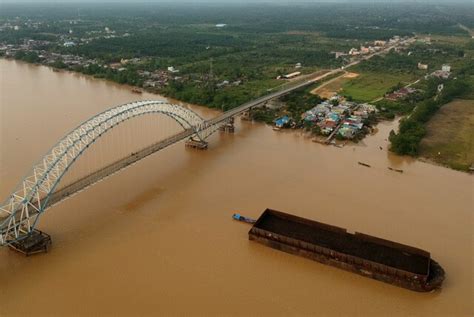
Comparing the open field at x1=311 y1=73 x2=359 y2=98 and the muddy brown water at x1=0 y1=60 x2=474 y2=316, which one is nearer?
the muddy brown water at x1=0 y1=60 x2=474 y2=316

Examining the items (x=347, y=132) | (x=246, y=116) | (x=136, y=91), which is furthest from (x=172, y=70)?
(x=347, y=132)

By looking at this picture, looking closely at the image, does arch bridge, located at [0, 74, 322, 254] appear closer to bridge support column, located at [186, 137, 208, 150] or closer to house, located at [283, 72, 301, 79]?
bridge support column, located at [186, 137, 208, 150]

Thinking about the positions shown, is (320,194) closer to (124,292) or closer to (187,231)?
(187,231)

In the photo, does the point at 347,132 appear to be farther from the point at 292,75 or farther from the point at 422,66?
the point at 422,66

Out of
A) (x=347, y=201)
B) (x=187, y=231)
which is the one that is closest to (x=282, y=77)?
(x=347, y=201)

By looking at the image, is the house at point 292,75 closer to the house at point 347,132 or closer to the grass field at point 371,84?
the grass field at point 371,84

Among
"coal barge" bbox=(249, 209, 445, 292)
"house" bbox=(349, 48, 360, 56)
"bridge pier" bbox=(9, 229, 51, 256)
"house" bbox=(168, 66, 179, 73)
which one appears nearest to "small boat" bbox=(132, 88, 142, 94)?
"house" bbox=(168, 66, 179, 73)
